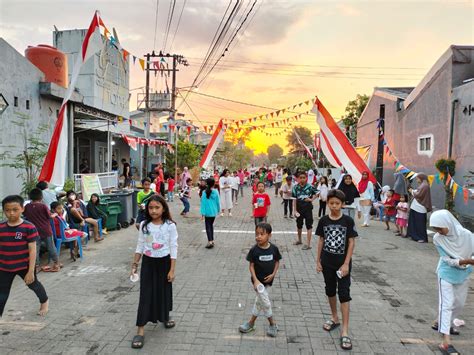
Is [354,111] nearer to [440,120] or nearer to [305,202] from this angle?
[440,120]

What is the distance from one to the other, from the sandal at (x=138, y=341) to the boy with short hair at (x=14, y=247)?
4.77 ft

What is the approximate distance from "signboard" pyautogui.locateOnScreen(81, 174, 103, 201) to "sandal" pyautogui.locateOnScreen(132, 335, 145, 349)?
28.7 feet

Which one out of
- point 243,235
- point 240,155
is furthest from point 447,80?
point 240,155

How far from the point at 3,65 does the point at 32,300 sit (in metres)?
7.38

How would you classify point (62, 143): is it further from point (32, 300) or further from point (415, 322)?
point (415, 322)

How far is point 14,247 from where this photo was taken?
4.07 meters

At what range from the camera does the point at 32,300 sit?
5.04 metres

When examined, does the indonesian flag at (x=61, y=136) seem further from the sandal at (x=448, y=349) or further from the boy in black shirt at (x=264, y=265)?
the sandal at (x=448, y=349)

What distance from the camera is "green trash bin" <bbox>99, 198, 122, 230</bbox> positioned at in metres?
9.85

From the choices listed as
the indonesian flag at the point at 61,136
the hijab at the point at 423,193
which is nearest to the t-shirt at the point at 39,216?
the indonesian flag at the point at 61,136

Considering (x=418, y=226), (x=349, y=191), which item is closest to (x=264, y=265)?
(x=349, y=191)

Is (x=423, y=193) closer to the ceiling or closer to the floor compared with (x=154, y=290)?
closer to the ceiling

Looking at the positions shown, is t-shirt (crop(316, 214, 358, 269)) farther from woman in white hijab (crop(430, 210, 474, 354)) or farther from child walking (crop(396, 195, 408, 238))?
child walking (crop(396, 195, 408, 238))

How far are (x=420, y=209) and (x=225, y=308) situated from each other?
6.42m
